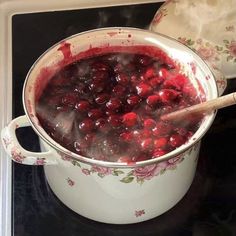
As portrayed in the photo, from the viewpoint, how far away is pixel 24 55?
0.96 metres

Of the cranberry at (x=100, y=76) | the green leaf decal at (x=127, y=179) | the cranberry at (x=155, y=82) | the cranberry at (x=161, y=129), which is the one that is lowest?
the green leaf decal at (x=127, y=179)

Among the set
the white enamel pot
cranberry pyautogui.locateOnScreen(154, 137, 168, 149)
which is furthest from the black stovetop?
cranberry pyautogui.locateOnScreen(154, 137, 168, 149)

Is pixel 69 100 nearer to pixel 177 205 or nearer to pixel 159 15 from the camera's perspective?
pixel 177 205

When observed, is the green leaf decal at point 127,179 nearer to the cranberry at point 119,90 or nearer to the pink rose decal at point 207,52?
the cranberry at point 119,90

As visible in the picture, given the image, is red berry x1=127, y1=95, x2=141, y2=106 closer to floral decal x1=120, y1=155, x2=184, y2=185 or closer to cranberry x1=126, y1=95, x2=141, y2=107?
cranberry x1=126, y1=95, x2=141, y2=107

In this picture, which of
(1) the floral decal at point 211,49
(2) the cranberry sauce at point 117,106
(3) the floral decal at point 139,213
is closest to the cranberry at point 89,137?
(2) the cranberry sauce at point 117,106

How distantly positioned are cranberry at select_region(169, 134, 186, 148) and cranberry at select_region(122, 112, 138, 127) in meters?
0.05

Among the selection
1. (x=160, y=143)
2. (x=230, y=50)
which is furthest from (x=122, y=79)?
(x=230, y=50)

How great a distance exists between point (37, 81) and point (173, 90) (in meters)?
0.17

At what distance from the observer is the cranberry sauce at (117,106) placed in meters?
0.69

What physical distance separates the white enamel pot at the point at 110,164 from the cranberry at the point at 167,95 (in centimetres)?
4

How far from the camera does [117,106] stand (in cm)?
73

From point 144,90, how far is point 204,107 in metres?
0.09

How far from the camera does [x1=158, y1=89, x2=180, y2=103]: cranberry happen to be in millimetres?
731
